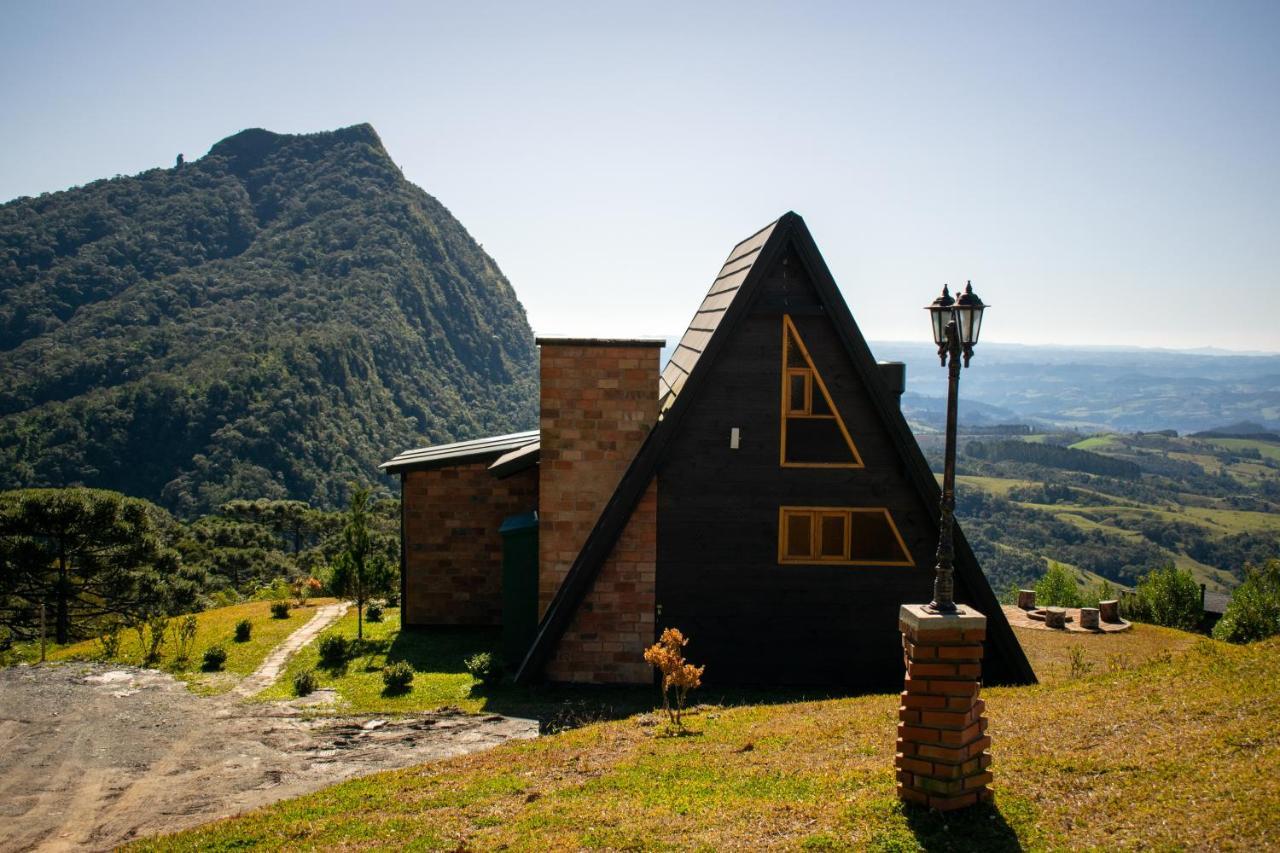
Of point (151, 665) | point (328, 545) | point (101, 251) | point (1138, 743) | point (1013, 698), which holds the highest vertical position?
point (101, 251)

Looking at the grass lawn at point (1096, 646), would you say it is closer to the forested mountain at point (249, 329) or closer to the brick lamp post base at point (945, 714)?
the brick lamp post base at point (945, 714)

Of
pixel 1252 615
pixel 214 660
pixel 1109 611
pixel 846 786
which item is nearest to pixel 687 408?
pixel 846 786

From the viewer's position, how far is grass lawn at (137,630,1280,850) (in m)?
6.36

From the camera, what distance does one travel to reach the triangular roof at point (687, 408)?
1319 centimetres

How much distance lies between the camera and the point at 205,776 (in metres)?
10.4

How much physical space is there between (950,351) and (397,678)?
10753 millimetres

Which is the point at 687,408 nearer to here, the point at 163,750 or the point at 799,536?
the point at 799,536

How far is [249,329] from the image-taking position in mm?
95812

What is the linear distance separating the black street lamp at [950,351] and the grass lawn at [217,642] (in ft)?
41.8

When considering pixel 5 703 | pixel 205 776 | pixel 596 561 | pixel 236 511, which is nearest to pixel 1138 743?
pixel 596 561

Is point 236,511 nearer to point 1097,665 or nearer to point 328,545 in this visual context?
point 328,545

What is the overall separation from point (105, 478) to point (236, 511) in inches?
897

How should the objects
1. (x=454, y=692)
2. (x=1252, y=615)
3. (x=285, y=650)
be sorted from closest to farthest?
(x=454, y=692) < (x=285, y=650) < (x=1252, y=615)

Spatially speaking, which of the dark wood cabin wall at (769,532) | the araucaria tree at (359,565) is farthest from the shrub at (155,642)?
the dark wood cabin wall at (769,532)
